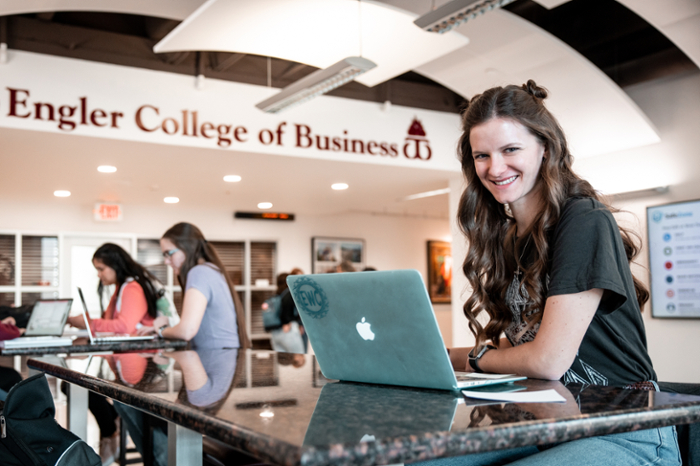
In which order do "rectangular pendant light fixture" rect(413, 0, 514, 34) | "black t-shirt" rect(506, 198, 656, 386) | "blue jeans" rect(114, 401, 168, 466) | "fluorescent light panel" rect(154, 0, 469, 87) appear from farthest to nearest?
"fluorescent light panel" rect(154, 0, 469, 87)
"rectangular pendant light fixture" rect(413, 0, 514, 34)
"blue jeans" rect(114, 401, 168, 466)
"black t-shirt" rect(506, 198, 656, 386)

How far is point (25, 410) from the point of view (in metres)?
1.19

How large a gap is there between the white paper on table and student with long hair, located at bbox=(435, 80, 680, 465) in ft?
0.38

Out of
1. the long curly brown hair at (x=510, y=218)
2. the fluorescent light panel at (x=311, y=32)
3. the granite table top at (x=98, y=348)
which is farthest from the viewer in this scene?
the fluorescent light panel at (x=311, y=32)

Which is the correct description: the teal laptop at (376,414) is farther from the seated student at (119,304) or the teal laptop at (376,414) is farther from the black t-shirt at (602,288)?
the seated student at (119,304)

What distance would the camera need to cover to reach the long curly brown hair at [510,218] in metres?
1.36

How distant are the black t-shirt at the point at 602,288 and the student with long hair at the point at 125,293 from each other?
306cm

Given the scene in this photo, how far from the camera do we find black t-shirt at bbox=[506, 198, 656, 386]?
1.20 m

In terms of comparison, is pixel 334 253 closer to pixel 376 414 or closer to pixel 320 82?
pixel 320 82

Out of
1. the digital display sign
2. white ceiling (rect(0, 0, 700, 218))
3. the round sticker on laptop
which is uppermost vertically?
white ceiling (rect(0, 0, 700, 218))

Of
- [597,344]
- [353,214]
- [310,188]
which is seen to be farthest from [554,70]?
[353,214]

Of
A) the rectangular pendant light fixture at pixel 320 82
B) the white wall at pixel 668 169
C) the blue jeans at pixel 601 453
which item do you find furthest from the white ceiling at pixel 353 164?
the blue jeans at pixel 601 453

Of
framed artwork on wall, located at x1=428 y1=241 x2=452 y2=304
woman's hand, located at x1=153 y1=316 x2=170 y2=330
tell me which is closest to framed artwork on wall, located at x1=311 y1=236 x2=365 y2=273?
framed artwork on wall, located at x1=428 y1=241 x2=452 y2=304

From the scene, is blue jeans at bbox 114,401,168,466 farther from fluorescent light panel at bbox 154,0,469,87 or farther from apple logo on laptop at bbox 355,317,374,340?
fluorescent light panel at bbox 154,0,469,87

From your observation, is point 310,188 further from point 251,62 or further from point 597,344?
point 597,344
